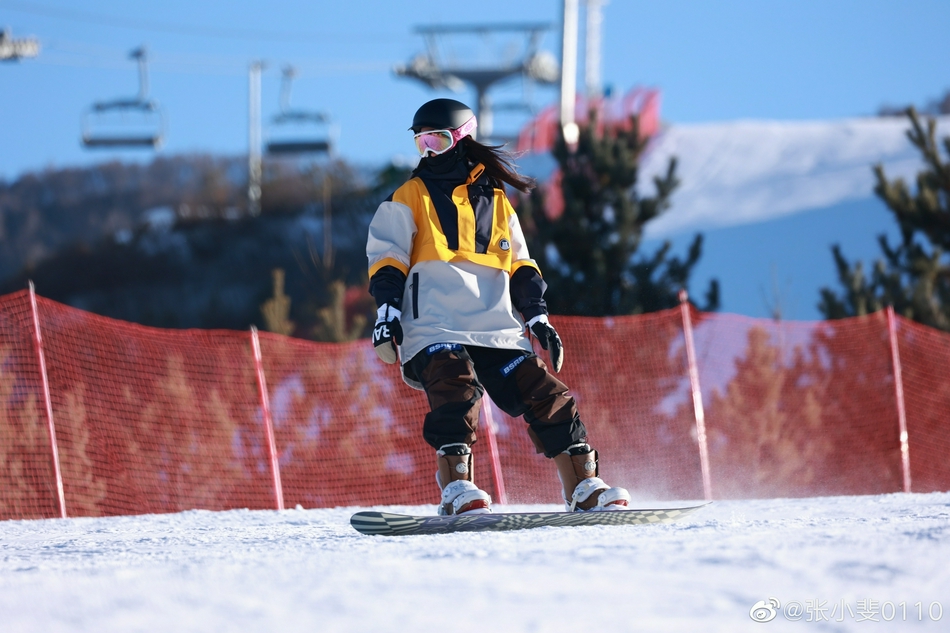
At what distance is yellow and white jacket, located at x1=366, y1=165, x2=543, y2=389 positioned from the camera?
3.77 m

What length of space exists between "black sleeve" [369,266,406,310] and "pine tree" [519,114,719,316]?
8.33m

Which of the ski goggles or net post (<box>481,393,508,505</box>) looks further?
net post (<box>481,393,508,505</box>)

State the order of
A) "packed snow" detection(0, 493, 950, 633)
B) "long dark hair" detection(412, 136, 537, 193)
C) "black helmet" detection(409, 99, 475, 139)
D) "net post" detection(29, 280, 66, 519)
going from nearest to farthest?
"packed snow" detection(0, 493, 950, 633), "black helmet" detection(409, 99, 475, 139), "long dark hair" detection(412, 136, 537, 193), "net post" detection(29, 280, 66, 519)

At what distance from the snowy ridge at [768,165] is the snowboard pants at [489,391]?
27.6 meters

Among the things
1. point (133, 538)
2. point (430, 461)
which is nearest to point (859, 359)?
point (430, 461)

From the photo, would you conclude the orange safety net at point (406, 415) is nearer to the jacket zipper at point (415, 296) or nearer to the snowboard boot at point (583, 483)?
the snowboard boot at point (583, 483)

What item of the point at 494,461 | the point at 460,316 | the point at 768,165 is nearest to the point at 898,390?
the point at 494,461

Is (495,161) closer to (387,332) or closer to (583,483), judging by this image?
(387,332)

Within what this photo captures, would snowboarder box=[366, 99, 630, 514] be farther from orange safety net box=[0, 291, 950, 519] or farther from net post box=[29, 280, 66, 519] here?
orange safety net box=[0, 291, 950, 519]

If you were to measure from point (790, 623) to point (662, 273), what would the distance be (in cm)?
1116

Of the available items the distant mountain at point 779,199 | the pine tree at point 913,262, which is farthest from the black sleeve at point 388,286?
the distant mountain at point 779,199

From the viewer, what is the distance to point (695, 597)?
220 cm

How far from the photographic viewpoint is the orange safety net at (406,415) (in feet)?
24.2

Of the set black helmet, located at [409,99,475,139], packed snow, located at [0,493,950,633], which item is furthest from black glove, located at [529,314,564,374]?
packed snow, located at [0,493,950,633]
